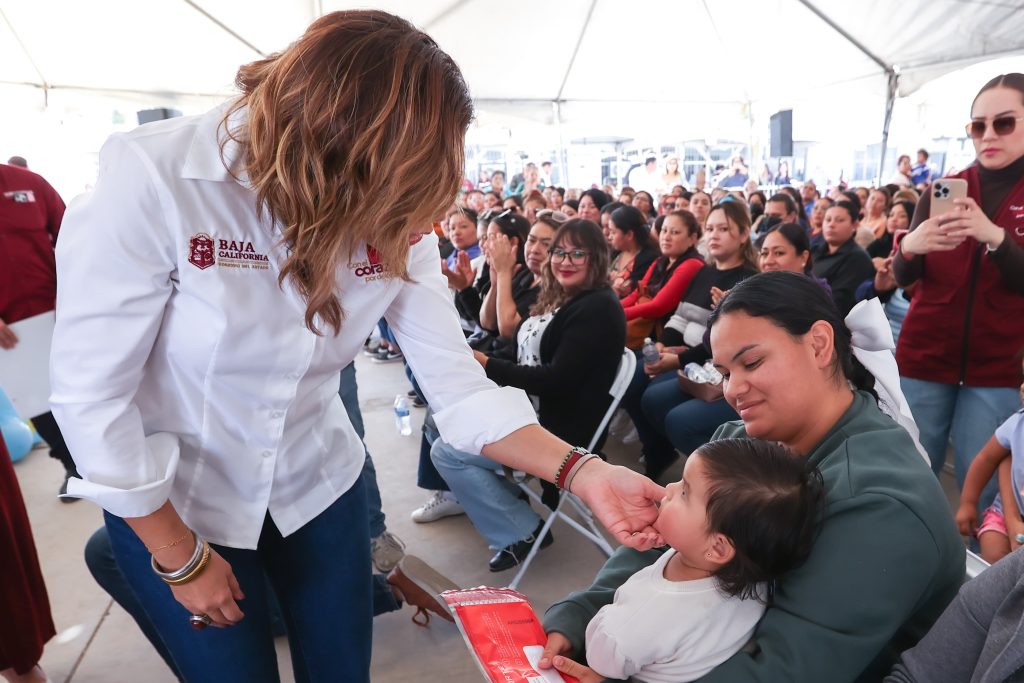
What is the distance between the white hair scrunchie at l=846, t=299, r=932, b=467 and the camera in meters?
1.46

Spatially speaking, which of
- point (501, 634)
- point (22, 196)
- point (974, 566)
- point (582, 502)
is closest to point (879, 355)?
point (974, 566)

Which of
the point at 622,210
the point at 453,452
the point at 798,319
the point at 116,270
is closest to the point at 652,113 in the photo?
Answer: the point at 622,210

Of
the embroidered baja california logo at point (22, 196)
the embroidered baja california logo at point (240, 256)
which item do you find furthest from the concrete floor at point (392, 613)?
the embroidered baja california logo at point (240, 256)

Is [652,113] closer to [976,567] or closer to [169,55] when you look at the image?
[169,55]

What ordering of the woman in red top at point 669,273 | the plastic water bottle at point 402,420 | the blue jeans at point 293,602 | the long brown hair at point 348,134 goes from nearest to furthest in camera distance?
the long brown hair at point 348,134, the blue jeans at point 293,602, the woman in red top at point 669,273, the plastic water bottle at point 402,420

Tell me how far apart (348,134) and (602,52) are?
9176 millimetres

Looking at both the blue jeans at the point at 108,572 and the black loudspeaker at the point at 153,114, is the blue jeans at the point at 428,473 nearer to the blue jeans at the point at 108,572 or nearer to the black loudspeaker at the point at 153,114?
the blue jeans at the point at 108,572

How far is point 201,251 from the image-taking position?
3.15 feet

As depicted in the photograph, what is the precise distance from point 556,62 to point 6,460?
8.61 m

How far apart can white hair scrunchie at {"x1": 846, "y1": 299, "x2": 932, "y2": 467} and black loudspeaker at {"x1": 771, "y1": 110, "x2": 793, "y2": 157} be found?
838 cm

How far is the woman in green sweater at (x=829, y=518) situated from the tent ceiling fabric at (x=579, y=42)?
6446 mm

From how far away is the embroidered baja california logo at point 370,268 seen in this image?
113 centimetres

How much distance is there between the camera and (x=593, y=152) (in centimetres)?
2061

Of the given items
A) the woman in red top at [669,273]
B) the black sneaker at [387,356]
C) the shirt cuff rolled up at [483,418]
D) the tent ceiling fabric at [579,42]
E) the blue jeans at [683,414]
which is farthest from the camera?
the tent ceiling fabric at [579,42]
